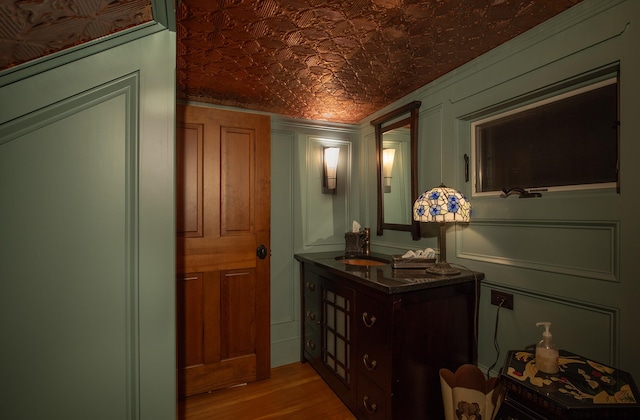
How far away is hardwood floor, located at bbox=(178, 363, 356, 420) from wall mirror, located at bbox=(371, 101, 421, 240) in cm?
141

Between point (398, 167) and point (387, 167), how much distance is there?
13 centimetres

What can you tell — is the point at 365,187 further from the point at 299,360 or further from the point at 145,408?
the point at 145,408

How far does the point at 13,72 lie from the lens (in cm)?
81

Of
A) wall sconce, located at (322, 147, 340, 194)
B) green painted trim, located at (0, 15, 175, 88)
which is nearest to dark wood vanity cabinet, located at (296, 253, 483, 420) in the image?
wall sconce, located at (322, 147, 340, 194)

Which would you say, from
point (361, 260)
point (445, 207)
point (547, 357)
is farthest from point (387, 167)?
point (547, 357)

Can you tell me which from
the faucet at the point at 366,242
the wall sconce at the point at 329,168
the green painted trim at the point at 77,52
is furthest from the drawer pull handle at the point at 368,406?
the green painted trim at the point at 77,52

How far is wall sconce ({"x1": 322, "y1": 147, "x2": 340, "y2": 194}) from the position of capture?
2.96 metres

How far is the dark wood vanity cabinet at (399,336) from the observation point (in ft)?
5.18

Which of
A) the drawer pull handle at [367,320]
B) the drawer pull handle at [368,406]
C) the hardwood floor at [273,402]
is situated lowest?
the hardwood floor at [273,402]

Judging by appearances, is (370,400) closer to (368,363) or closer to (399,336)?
(368,363)

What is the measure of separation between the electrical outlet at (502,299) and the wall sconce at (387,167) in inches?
47.4

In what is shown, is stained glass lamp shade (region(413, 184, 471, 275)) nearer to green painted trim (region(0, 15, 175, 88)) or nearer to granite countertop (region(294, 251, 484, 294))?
granite countertop (region(294, 251, 484, 294))

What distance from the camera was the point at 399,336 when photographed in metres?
1.57

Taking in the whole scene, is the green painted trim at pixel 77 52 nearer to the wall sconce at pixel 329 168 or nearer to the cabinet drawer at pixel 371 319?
the cabinet drawer at pixel 371 319
